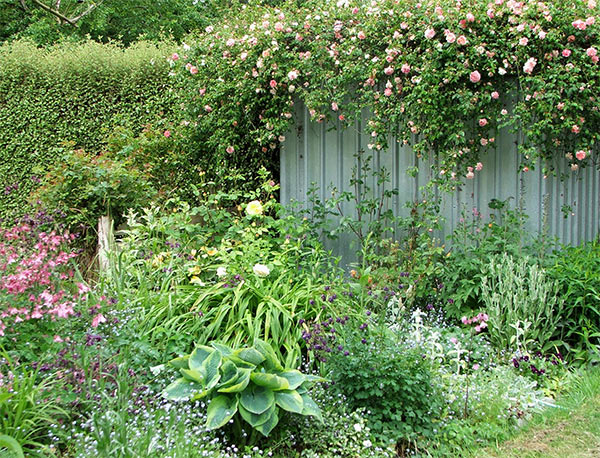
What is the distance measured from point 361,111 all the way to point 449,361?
2545 mm

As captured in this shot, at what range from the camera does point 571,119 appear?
4.19m

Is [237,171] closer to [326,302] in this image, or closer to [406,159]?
[406,159]

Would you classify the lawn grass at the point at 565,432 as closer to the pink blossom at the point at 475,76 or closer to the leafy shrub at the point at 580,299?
the leafy shrub at the point at 580,299

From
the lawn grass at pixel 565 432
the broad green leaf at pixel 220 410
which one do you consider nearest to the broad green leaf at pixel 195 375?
the broad green leaf at pixel 220 410

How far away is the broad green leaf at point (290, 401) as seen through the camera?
2732 mm

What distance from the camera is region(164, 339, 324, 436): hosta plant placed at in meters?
2.71

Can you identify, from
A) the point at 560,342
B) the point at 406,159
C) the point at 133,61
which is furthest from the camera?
the point at 133,61

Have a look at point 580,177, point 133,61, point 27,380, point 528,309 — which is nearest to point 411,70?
point 580,177

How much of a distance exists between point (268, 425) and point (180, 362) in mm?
587

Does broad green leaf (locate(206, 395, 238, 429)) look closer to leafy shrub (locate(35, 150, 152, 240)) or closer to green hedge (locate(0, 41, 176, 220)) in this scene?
leafy shrub (locate(35, 150, 152, 240))

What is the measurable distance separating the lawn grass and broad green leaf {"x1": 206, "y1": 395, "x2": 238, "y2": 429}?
1.16m

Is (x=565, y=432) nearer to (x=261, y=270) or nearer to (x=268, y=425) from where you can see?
(x=268, y=425)

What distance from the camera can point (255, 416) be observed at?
2727 mm

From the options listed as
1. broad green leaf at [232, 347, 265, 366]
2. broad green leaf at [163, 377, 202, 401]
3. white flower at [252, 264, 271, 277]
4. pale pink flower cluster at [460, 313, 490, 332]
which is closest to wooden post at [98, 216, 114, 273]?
white flower at [252, 264, 271, 277]
